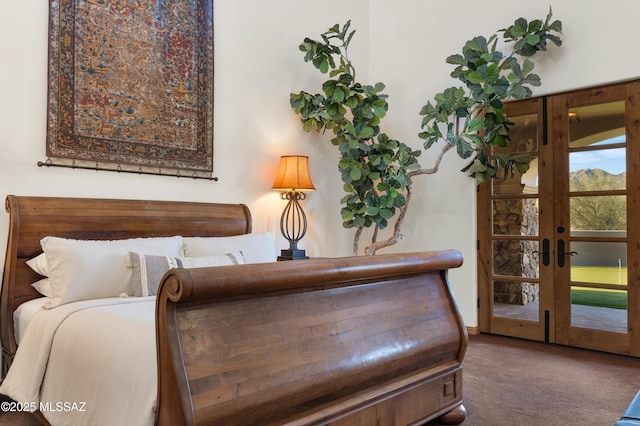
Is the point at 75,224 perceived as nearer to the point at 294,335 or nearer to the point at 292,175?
the point at 292,175

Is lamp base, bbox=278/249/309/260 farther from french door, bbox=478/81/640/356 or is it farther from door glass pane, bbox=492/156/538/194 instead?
door glass pane, bbox=492/156/538/194

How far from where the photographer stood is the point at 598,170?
3.79 metres

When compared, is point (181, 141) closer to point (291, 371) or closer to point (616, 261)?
point (291, 371)

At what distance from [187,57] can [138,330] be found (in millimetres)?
2461

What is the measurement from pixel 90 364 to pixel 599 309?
146 inches

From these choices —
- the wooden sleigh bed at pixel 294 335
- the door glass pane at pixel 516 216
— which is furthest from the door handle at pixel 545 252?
the wooden sleigh bed at pixel 294 335

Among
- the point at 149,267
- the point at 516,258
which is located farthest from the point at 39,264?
the point at 516,258

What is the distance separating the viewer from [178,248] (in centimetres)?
301

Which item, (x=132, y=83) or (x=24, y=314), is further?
(x=132, y=83)

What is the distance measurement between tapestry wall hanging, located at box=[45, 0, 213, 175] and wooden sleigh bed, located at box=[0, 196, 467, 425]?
0.50 metres

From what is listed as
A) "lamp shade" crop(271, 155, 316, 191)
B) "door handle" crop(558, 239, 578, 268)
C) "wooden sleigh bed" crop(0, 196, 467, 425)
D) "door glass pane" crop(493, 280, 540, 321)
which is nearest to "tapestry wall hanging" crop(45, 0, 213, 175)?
"wooden sleigh bed" crop(0, 196, 467, 425)

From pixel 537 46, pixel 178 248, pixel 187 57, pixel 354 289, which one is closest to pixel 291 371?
pixel 354 289

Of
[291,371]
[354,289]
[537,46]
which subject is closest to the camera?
[291,371]

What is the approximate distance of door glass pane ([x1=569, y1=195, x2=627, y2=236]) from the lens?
3683 millimetres
